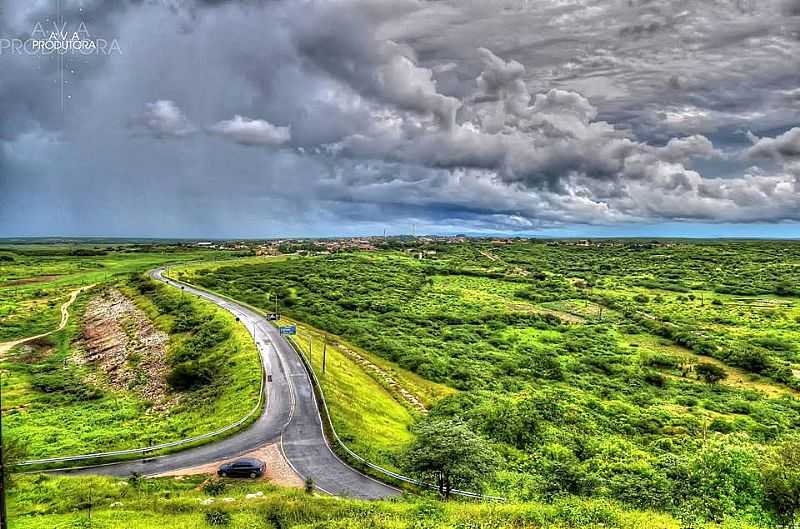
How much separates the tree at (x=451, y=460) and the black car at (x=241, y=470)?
1134cm

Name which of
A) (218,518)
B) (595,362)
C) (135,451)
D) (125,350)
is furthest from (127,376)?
(595,362)

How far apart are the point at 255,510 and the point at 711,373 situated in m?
73.6

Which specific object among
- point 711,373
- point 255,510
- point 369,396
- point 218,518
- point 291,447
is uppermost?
point 218,518

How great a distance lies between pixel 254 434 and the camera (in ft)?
139

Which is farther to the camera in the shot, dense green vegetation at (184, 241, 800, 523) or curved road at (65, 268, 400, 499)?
dense green vegetation at (184, 241, 800, 523)

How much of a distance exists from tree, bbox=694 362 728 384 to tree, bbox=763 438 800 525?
50.6 m

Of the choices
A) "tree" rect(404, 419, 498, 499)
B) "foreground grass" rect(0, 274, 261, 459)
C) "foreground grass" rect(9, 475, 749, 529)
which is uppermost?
"tree" rect(404, 419, 498, 499)

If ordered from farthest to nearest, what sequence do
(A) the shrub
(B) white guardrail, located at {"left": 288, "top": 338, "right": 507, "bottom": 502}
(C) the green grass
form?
(C) the green grass → (B) white guardrail, located at {"left": 288, "top": 338, "right": 507, "bottom": 502} → (A) the shrub

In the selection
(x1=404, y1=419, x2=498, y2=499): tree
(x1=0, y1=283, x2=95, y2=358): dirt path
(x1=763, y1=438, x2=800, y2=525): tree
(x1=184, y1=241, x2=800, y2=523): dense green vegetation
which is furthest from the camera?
(x1=0, y1=283, x2=95, y2=358): dirt path

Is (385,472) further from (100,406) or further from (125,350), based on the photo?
(125,350)

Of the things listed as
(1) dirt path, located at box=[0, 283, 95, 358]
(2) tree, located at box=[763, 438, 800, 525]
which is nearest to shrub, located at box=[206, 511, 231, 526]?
(2) tree, located at box=[763, 438, 800, 525]

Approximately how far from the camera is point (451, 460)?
30.5m

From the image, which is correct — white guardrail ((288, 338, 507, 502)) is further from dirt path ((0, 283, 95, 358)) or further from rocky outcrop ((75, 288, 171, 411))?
dirt path ((0, 283, 95, 358))

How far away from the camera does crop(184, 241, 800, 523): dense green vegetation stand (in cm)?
3775
